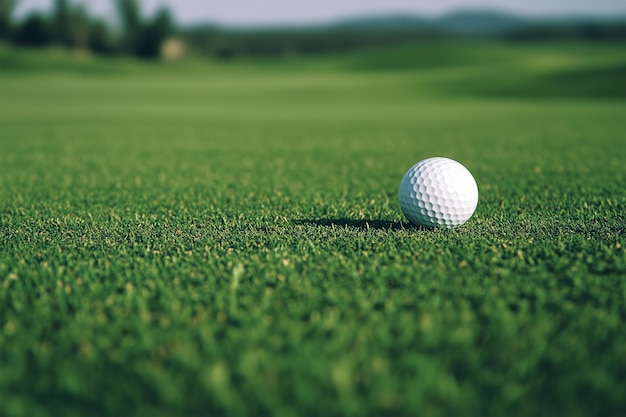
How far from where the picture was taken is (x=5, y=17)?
2338 inches

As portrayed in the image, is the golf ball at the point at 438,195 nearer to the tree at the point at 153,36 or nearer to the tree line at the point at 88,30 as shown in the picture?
the tree line at the point at 88,30

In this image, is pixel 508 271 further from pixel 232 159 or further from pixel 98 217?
pixel 232 159

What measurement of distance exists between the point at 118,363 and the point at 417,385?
97 cm

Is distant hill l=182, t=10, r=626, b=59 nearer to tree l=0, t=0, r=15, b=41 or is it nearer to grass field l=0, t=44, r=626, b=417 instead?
tree l=0, t=0, r=15, b=41

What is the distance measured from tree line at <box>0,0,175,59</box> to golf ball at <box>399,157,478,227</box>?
66661mm

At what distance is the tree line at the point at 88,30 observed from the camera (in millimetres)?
61250

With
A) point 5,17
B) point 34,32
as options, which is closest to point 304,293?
point 5,17

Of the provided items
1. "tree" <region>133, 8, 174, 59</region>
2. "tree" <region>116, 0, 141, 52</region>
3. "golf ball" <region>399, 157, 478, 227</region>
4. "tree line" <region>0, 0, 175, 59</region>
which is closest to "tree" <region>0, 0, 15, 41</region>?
"tree line" <region>0, 0, 175, 59</region>

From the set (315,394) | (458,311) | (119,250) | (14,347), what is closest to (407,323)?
(458,311)

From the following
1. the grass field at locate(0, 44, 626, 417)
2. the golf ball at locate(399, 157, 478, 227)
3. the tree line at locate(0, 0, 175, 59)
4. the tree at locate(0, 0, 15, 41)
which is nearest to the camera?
the grass field at locate(0, 44, 626, 417)

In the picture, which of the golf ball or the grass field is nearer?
the grass field

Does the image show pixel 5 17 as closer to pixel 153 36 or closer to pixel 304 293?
pixel 153 36

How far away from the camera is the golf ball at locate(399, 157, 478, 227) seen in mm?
3523

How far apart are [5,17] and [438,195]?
67.6m
